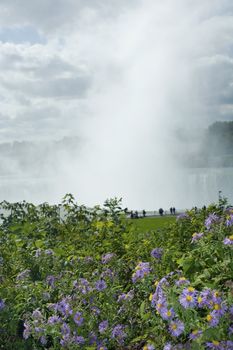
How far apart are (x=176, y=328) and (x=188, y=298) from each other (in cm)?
23

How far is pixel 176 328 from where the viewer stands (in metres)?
3.51

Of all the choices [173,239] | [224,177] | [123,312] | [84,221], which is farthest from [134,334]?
[224,177]

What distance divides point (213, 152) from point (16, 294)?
638ft

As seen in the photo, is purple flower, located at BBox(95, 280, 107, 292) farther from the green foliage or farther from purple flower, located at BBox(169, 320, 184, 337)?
purple flower, located at BBox(169, 320, 184, 337)

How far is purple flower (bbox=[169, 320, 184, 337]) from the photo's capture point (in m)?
3.49

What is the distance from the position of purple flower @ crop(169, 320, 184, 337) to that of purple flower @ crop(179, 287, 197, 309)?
0.13 metres

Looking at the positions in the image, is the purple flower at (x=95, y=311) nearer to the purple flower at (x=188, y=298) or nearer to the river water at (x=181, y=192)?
the purple flower at (x=188, y=298)

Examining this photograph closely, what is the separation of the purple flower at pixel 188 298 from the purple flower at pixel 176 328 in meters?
0.13

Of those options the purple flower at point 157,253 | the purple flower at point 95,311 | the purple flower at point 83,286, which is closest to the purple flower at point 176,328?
the purple flower at point 95,311

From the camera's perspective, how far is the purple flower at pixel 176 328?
11.4 ft

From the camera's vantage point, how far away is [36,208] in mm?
9555

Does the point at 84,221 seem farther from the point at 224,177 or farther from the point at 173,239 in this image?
the point at 224,177

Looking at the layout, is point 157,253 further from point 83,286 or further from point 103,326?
point 103,326

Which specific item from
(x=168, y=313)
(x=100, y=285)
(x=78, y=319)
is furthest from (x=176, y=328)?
(x=100, y=285)
